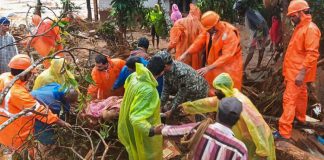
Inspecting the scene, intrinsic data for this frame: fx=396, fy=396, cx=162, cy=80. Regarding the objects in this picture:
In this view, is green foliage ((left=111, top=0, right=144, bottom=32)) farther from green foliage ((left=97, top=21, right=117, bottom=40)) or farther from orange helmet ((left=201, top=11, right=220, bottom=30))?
orange helmet ((left=201, top=11, right=220, bottom=30))

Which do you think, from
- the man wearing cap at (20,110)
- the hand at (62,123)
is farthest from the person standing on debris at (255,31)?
the man wearing cap at (20,110)

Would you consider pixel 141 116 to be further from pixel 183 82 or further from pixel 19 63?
pixel 19 63

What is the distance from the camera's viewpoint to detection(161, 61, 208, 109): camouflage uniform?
4527 millimetres

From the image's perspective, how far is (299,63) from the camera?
201 inches

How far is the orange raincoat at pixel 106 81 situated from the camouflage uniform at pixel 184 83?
3.01 feet

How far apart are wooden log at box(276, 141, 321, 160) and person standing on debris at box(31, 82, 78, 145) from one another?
8.65ft

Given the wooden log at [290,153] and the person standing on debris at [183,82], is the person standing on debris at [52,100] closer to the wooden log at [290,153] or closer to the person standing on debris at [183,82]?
the person standing on debris at [183,82]

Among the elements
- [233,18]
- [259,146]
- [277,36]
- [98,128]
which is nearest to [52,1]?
[233,18]

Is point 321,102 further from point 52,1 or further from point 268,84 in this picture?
point 52,1

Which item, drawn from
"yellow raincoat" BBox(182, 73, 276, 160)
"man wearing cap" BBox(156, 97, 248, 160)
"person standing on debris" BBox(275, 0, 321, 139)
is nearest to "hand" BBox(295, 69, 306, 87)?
"person standing on debris" BBox(275, 0, 321, 139)

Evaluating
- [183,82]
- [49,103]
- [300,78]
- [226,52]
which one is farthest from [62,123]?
[300,78]

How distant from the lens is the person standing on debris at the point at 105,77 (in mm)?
5203

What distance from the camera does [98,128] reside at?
4727 mm

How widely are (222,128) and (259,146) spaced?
3.07 ft
